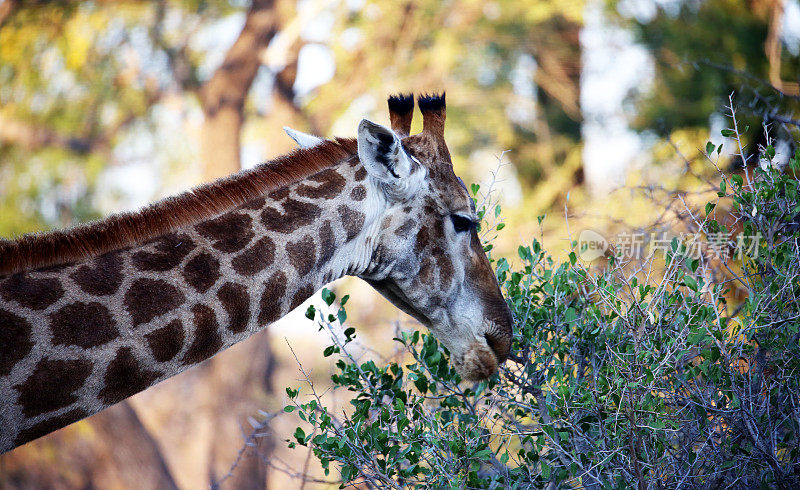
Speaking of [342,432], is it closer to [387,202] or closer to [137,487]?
[387,202]

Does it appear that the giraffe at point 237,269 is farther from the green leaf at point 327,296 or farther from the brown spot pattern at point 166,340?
the green leaf at point 327,296

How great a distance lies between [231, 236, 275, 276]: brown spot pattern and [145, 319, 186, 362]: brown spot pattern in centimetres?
29

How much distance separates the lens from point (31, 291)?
229 cm

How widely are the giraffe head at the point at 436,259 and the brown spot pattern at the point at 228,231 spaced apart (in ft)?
1.66

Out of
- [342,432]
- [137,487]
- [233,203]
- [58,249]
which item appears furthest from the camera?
[137,487]

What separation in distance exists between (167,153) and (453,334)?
1100 cm

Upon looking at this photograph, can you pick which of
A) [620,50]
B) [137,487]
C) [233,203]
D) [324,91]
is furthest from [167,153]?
[233,203]

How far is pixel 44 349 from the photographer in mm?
2223

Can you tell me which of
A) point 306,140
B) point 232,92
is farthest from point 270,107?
point 306,140

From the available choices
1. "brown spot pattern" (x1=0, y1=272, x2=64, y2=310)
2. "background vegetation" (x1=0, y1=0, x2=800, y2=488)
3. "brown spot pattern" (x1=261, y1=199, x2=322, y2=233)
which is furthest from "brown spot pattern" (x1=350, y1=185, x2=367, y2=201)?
"background vegetation" (x1=0, y1=0, x2=800, y2=488)

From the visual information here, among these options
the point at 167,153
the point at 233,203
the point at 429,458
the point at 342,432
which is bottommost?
the point at 429,458

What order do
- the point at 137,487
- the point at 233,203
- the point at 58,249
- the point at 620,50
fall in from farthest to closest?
the point at 620,50 → the point at 137,487 → the point at 233,203 → the point at 58,249

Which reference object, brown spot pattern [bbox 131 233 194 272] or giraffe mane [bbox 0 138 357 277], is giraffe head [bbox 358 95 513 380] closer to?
giraffe mane [bbox 0 138 357 277]

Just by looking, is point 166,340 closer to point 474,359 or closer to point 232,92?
point 474,359
